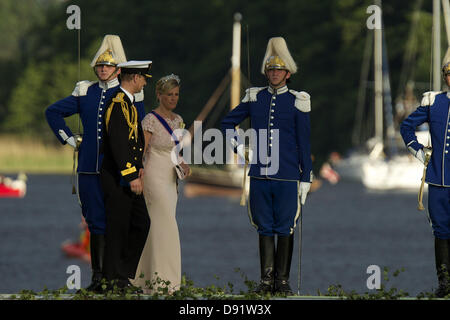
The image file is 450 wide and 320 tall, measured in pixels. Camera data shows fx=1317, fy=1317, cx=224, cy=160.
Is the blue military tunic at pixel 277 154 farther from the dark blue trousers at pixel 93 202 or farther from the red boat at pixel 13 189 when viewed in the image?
the red boat at pixel 13 189

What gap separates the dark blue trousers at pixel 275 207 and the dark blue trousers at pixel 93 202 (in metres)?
1.32

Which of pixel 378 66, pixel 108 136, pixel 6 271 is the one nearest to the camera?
pixel 108 136

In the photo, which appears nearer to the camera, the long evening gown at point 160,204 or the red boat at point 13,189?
the long evening gown at point 160,204

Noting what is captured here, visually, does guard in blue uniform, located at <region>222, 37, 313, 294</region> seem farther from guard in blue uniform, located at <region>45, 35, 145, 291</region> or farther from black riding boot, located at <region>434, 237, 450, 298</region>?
black riding boot, located at <region>434, 237, 450, 298</region>

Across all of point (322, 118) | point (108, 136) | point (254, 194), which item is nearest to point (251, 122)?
point (254, 194)

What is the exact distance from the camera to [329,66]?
80375mm

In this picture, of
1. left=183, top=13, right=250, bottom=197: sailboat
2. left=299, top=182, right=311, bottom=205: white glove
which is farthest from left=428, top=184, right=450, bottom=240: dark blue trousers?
left=183, top=13, right=250, bottom=197: sailboat

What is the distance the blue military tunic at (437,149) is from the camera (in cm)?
1153

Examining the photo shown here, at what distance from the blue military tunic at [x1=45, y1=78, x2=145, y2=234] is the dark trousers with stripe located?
223 millimetres

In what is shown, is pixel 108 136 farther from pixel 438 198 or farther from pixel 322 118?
pixel 322 118

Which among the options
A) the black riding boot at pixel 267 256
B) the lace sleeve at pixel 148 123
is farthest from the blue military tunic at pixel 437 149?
the lace sleeve at pixel 148 123

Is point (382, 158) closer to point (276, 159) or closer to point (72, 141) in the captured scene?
point (276, 159)

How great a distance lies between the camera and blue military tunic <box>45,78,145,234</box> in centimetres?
1147
